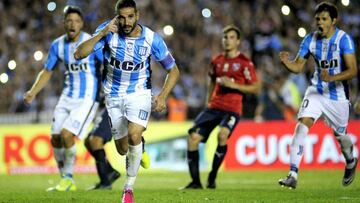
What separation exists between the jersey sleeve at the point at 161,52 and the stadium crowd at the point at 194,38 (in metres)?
9.78

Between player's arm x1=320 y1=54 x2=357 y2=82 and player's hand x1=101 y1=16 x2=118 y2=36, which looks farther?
player's arm x1=320 y1=54 x2=357 y2=82

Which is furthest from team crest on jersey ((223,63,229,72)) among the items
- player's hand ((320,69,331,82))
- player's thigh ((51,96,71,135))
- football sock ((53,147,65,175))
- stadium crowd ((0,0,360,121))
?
stadium crowd ((0,0,360,121))

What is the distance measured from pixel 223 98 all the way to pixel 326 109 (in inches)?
81.4

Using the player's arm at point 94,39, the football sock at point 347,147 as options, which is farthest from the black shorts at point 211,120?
the player's arm at point 94,39

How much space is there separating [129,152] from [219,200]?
53.5 inches

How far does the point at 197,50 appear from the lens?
22.9 meters

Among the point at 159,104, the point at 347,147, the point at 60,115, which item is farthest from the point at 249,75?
the point at 159,104

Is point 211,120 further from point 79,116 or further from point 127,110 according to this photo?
point 127,110

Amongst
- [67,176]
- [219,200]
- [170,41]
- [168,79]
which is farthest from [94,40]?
[170,41]

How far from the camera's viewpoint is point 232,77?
1339 cm

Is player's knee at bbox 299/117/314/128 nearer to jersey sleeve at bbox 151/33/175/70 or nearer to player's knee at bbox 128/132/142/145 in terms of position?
jersey sleeve at bbox 151/33/175/70

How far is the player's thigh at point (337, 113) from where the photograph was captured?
11.8 metres

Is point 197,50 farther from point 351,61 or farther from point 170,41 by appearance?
point 351,61

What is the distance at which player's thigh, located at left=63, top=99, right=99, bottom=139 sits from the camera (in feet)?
40.8
